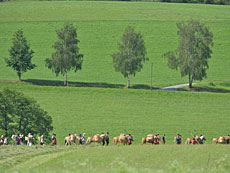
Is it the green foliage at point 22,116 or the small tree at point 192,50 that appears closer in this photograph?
the green foliage at point 22,116

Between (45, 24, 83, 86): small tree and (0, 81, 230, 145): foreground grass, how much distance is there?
30.3ft

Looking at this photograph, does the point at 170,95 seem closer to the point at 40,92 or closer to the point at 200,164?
the point at 40,92

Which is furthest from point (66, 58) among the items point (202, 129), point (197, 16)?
point (197, 16)

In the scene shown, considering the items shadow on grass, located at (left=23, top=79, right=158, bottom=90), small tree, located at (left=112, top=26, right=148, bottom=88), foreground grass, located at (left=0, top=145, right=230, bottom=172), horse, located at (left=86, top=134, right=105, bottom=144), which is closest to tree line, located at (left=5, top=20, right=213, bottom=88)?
small tree, located at (left=112, top=26, right=148, bottom=88)

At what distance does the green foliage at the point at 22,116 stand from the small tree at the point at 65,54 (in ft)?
136

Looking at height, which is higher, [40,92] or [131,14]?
[131,14]

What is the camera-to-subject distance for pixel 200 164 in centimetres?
3631

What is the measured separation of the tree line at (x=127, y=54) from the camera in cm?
9938

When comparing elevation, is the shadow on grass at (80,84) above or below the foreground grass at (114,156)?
above

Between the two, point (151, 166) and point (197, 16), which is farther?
point (197, 16)

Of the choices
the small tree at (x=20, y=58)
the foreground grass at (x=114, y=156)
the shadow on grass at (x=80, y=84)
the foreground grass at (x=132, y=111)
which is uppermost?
the small tree at (x=20, y=58)

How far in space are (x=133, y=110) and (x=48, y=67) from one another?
96.1ft

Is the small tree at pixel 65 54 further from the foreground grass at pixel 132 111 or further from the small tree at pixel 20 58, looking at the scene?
the foreground grass at pixel 132 111

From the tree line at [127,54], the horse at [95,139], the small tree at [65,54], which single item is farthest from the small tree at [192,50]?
the horse at [95,139]
